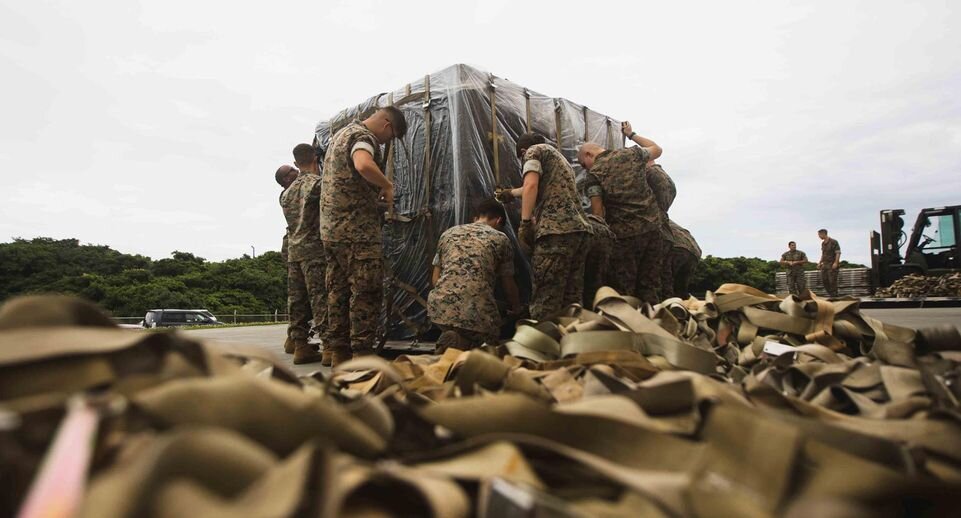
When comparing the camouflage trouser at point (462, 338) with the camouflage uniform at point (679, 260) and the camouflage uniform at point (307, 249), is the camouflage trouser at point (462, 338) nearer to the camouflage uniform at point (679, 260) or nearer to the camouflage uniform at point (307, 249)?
the camouflage uniform at point (307, 249)

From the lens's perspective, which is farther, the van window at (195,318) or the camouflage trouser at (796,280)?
the van window at (195,318)

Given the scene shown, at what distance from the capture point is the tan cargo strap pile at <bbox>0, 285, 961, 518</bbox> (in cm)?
47

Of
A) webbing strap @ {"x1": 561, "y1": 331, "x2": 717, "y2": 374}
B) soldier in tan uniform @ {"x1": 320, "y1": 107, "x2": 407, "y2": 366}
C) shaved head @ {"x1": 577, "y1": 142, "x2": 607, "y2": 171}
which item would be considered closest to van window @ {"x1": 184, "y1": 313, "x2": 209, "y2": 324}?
soldier in tan uniform @ {"x1": 320, "y1": 107, "x2": 407, "y2": 366}

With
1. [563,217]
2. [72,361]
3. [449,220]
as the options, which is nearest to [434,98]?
[449,220]

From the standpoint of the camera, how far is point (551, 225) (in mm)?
3902

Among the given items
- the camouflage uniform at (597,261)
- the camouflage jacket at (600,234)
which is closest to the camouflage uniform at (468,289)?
the camouflage jacket at (600,234)

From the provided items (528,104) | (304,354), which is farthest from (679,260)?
(304,354)

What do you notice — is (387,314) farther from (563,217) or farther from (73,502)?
(73,502)

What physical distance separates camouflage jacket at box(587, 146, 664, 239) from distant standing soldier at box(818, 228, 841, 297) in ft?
35.3

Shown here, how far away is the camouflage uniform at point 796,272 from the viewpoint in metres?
13.6

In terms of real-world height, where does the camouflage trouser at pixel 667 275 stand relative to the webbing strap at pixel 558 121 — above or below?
below

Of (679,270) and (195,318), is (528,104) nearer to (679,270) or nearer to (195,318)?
(679,270)

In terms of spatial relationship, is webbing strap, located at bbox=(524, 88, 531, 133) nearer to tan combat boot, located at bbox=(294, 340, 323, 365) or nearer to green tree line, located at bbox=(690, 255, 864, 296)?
tan combat boot, located at bbox=(294, 340, 323, 365)

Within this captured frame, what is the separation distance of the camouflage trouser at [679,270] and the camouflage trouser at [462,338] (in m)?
2.45
